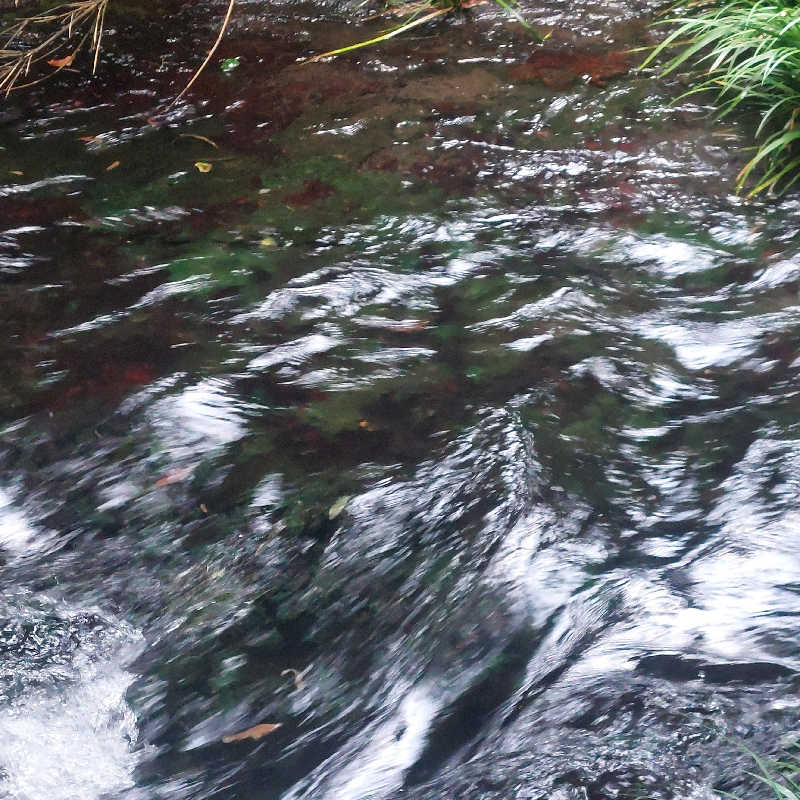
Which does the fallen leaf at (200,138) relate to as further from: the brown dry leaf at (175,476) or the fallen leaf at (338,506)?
the fallen leaf at (338,506)

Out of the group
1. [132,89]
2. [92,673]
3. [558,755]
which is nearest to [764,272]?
[558,755]

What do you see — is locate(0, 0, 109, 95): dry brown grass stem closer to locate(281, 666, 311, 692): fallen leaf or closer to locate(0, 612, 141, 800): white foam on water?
locate(0, 612, 141, 800): white foam on water

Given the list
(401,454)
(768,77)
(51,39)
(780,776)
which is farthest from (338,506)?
(51,39)

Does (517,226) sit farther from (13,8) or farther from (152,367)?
(13,8)

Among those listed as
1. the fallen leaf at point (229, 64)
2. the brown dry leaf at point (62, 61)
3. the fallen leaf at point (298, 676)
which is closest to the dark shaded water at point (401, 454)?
the fallen leaf at point (298, 676)

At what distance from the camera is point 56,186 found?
455cm

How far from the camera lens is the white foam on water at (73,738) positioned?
84.9 inches

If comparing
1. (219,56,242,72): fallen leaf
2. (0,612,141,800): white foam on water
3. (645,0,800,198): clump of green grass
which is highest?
(219,56,242,72): fallen leaf

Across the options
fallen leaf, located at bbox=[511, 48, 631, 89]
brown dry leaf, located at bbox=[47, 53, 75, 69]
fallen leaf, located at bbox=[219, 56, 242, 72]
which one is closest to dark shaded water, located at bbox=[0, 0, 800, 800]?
fallen leaf, located at bbox=[511, 48, 631, 89]

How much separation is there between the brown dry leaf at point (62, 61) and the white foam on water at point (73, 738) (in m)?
4.50

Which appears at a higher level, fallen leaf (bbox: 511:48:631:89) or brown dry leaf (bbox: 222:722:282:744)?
fallen leaf (bbox: 511:48:631:89)

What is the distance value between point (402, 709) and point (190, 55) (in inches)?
188

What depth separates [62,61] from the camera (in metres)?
5.78

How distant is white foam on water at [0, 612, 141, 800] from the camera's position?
84.9 inches
